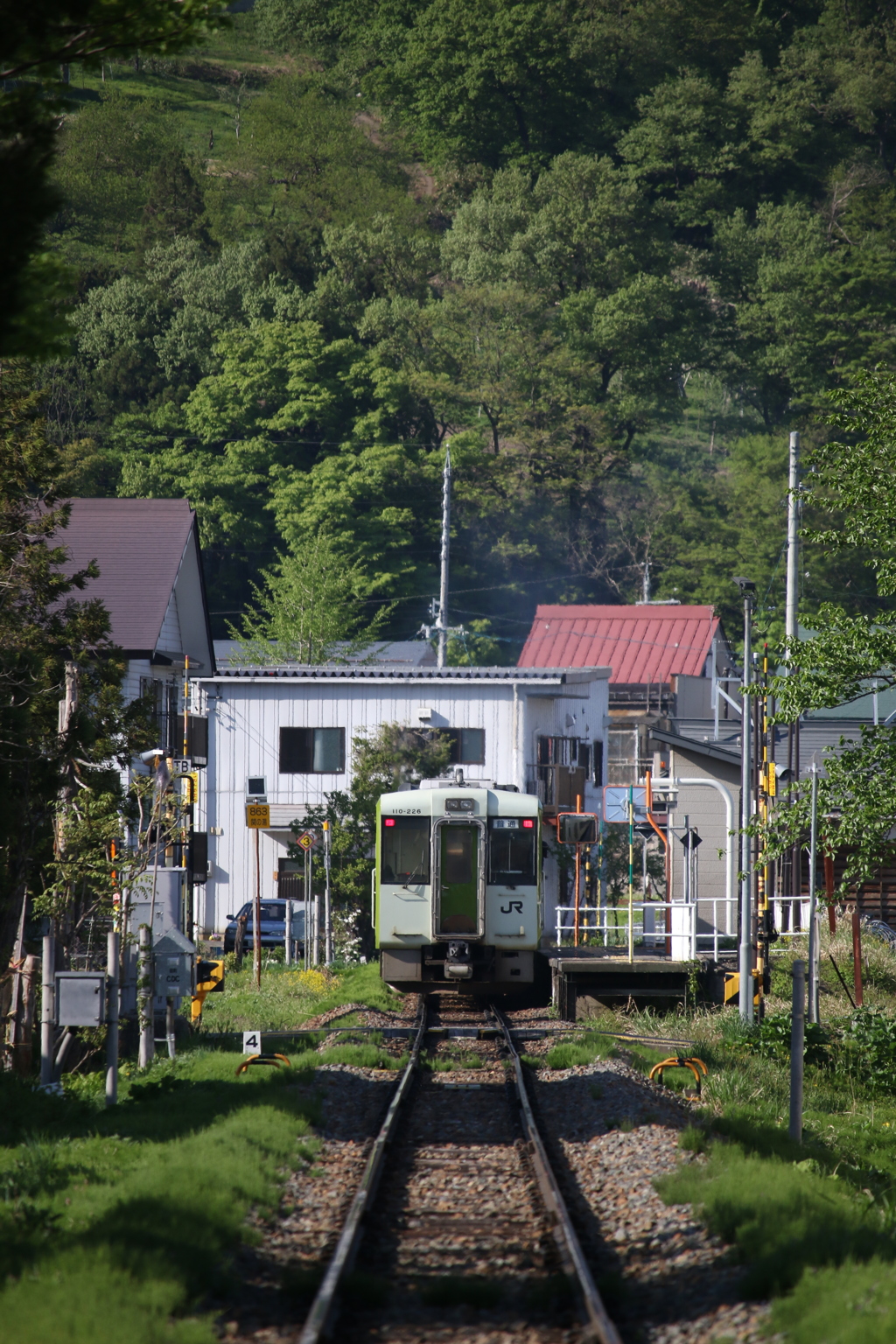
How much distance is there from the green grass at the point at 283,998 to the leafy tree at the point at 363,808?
16.9 ft

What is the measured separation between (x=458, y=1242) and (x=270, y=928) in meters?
22.8

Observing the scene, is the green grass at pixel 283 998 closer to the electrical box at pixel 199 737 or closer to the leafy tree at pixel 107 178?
the electrical box at pixel 199 737

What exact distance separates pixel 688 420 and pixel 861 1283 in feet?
247

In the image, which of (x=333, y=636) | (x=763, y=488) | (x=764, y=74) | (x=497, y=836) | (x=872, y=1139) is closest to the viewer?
(x=872, y=1139)

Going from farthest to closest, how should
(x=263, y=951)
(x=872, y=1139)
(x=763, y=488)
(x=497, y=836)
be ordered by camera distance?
(x=763, y=488)
(x=263, y=951)
(x=497, y=836)
(x=872, y=1139)

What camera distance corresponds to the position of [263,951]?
28484 millimetres

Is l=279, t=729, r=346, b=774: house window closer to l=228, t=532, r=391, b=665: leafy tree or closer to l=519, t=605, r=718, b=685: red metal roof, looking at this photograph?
l=228, t=532, r=391, b=665: leafy tree

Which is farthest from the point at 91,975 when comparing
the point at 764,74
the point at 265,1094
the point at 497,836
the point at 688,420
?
the point at 764,74

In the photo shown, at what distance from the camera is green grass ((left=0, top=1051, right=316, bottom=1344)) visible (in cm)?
561

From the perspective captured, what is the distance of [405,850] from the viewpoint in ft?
63.9

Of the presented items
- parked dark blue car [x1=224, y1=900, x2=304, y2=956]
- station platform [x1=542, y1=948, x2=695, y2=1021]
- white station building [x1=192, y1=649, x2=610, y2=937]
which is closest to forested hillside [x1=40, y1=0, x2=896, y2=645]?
white station building [x1=192, y1=649, x2=610, y2=937]

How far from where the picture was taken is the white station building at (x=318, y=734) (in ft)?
107

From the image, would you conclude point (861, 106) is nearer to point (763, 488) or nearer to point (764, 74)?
point (764, 74)

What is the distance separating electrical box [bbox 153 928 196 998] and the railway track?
111 inches
